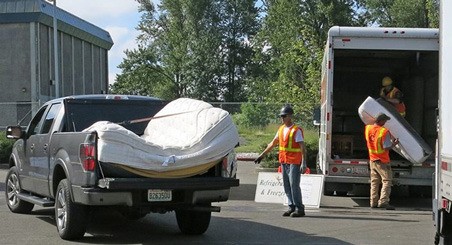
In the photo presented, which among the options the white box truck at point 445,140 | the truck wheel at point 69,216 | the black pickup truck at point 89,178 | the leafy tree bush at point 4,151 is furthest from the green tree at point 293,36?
the white box truck at point 445,140

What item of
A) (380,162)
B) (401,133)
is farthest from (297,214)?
(401,133)

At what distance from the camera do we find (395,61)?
1608 centimetres

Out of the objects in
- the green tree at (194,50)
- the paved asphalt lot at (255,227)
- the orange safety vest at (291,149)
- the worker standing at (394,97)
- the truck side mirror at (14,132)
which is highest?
the green tree at (194,50)

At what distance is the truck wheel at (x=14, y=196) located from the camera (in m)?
11.3

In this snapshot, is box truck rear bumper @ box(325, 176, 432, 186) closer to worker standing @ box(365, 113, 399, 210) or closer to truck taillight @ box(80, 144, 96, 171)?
worker standing @ box(365, 113, 399, 210)

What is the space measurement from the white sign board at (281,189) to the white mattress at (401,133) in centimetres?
152

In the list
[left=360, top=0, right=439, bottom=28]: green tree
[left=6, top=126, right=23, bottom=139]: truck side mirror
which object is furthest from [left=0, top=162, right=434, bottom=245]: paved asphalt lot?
[left=360, top=0, right=439, bottom=28]: green tree

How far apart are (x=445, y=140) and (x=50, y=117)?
6.08 metres

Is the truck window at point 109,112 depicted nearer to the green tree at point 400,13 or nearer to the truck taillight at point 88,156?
the truck taillight at point 88,156

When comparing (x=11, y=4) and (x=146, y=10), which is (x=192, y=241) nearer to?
(x=11, y=4)

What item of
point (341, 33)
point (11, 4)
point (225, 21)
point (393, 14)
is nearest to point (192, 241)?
point (341, 33)

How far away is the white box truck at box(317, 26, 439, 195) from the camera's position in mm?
12836

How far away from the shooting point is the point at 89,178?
818 cm

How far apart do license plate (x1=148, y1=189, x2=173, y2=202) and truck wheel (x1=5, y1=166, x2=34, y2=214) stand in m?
3.63
